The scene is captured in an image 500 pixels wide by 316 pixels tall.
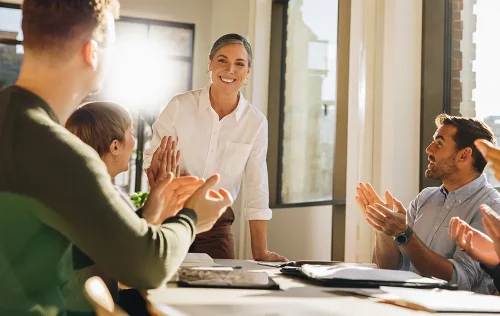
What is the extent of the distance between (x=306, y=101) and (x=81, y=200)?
4303 mm

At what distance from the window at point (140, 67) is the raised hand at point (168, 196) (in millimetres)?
5173

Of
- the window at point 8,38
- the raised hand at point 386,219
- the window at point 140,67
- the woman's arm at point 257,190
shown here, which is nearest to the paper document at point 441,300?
the raised hand at point 386,219

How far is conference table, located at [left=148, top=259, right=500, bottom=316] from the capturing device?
1157mm

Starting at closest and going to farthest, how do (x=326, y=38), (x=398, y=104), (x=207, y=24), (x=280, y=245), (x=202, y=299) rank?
(x=202, y=299) < (x=398, y=104) < (x=326, y=38) < (x=280, y=245) < (x=207, y=24)

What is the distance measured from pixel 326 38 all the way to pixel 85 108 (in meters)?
3.16

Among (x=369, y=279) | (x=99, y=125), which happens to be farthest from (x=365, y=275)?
(x=99, y=125)

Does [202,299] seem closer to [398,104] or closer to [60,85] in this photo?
[60,85]

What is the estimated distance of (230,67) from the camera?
10.4 ft

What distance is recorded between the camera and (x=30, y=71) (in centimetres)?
118

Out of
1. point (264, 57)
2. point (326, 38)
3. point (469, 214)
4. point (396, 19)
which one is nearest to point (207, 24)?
point (264, 57)

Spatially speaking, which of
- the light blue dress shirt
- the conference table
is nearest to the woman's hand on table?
the light blue dress shirt

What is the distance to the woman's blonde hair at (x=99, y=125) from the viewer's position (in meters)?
1.89

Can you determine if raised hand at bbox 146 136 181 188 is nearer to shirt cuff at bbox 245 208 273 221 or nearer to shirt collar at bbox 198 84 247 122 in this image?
shirt cuff at bbox 245 208 273 221

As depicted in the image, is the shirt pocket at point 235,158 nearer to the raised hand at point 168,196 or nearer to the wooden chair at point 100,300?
the raised hand at point 168,196
